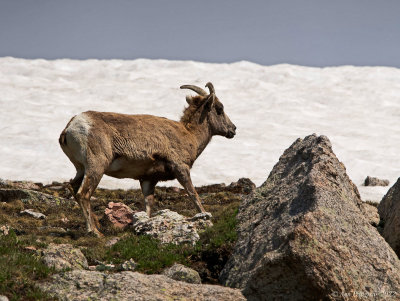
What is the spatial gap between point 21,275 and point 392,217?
7.52 m

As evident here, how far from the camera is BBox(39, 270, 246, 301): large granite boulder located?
7719mm

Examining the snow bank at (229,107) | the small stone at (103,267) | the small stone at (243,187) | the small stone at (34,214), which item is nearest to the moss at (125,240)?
the small stone at (34,214)

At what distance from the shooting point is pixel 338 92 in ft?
204

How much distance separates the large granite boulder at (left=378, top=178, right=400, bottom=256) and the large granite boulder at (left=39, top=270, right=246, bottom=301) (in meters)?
4.19

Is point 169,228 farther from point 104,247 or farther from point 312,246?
point 312,246

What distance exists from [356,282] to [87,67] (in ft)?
214

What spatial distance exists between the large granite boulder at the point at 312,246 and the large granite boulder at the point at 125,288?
628 mm

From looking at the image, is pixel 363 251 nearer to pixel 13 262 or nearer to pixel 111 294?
pixel 111 294

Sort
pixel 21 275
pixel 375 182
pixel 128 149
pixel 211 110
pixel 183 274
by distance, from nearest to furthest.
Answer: pixel 21 275 < pixel 183 274 < pixel 128 149 < pixel 211 110 < pixel 375 182

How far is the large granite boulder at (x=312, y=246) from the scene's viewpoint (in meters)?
7.88

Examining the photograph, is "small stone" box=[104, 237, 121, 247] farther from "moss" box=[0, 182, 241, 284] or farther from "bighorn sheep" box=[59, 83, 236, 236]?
"bighorn sheep" box=[59, 83, 236, 236]

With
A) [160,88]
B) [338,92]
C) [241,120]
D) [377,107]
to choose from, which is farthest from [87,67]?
[377,107]

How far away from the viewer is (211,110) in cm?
1794

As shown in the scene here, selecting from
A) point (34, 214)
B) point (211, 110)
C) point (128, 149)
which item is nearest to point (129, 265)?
point (128, 149)
